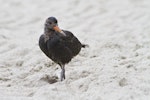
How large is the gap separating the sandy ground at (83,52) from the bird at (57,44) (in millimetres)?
206

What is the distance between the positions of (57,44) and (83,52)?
3.33ft

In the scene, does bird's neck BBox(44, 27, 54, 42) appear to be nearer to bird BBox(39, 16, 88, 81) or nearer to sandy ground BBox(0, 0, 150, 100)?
bird BBox(39, 16, 88, 81)

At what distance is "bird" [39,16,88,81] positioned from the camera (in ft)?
15.8

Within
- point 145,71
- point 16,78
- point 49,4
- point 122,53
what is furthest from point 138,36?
point 49,4

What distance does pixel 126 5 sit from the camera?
7691 mm

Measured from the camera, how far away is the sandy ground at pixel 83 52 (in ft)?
14.6

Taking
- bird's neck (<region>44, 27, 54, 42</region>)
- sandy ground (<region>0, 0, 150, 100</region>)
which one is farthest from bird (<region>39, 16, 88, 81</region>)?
sandy ground (<region>0, 0, 150, 100</region>)

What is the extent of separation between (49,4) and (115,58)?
10.0 ft

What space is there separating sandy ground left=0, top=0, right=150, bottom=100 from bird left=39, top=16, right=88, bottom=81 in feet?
0.68

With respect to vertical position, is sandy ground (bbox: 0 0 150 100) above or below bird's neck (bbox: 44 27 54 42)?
below

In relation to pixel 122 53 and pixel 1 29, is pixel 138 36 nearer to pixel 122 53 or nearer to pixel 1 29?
pixel 122 53

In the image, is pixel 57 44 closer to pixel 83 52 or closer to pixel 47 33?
pixel 47 33

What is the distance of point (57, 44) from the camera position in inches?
190

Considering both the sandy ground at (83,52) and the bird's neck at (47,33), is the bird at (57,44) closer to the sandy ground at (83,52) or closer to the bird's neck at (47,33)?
the bird's neck at (47,33)
